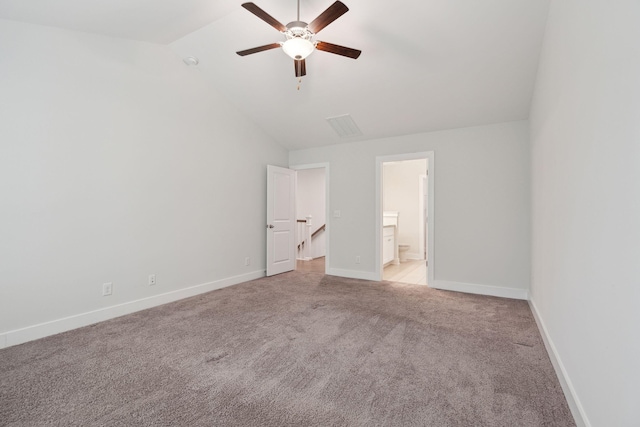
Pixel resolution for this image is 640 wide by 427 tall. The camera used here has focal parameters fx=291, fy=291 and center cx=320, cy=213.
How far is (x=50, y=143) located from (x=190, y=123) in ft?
5.18

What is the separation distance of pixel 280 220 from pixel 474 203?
3227 mm

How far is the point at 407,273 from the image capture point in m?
5.57

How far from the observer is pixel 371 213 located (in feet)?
16.4

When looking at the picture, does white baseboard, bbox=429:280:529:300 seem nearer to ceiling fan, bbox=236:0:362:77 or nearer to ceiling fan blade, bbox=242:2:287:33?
ceiling fan, bbox=236:0:362:77

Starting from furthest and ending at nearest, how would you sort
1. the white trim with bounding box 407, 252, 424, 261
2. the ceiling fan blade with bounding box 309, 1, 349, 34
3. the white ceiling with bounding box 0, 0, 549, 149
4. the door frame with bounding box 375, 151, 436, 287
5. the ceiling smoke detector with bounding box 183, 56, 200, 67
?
1. the white trim with bounding box 407, 252, 424, 261
2. the door frame with bounding box 375, 151, 436, 287
3. the ceiling smoke detector with bounding box 183, 56, 200, 67
4. the white ceiling with bounding box 0, 0, 549, 149
5. the ceiling fan blade with bounding box 309, 1, 349, 34

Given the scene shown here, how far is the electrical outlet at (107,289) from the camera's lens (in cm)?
315


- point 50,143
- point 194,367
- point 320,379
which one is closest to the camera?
point 320,379

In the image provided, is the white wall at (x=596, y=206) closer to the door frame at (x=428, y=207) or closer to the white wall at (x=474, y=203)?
the white wall at (x=474, y=203)

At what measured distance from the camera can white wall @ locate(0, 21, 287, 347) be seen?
259cm

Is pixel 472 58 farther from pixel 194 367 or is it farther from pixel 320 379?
pixel 194 367

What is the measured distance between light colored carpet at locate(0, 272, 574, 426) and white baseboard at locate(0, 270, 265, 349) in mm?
106

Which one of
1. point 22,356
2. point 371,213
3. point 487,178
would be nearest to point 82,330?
point 22,356

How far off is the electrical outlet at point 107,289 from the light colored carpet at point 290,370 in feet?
1.05

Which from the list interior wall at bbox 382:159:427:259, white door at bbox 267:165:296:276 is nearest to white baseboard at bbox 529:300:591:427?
white door at bbox 267:165:296:276
